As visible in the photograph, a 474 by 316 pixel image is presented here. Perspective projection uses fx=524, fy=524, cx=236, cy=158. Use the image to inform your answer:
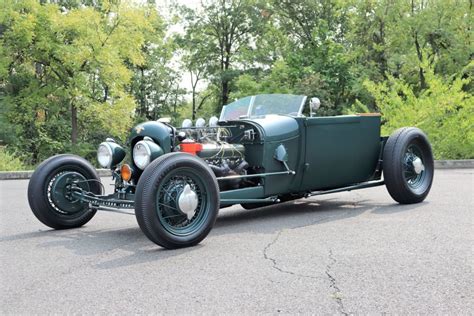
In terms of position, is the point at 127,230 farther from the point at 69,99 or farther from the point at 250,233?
the point at 69,99

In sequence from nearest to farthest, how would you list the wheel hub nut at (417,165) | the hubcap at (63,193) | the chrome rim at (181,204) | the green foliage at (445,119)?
1. the chrome rim at (181,204)
2. the hubcap at (63,193)
3. the wheel hub nut at (417,165)
4. the green foliage at (445,119)

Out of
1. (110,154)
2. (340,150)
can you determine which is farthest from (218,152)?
(340,150)

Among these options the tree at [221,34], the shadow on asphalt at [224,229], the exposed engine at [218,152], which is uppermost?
the tree at [221,34]

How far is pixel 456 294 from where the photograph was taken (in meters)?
3.14

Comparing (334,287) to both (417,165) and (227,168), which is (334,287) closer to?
(227,168)

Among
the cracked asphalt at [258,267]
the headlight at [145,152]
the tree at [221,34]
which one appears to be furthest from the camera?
the tree at [221,34]

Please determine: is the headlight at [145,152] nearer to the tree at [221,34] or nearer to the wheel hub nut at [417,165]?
the wheel hub nut at [417,165]

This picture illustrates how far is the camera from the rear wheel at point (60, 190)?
560cm

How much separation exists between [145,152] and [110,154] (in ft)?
2.10

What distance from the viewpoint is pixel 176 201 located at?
4.70 meters

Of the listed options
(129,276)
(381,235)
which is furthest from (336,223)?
(129,276)

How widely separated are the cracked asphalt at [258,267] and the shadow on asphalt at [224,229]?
0.02 metres

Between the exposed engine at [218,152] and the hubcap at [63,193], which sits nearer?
the hubcap at [63,193]

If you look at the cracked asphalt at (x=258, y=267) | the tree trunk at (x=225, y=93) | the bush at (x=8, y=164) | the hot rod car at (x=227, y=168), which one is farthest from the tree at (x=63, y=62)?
the cracked asphalt at (x=258, y=267)
